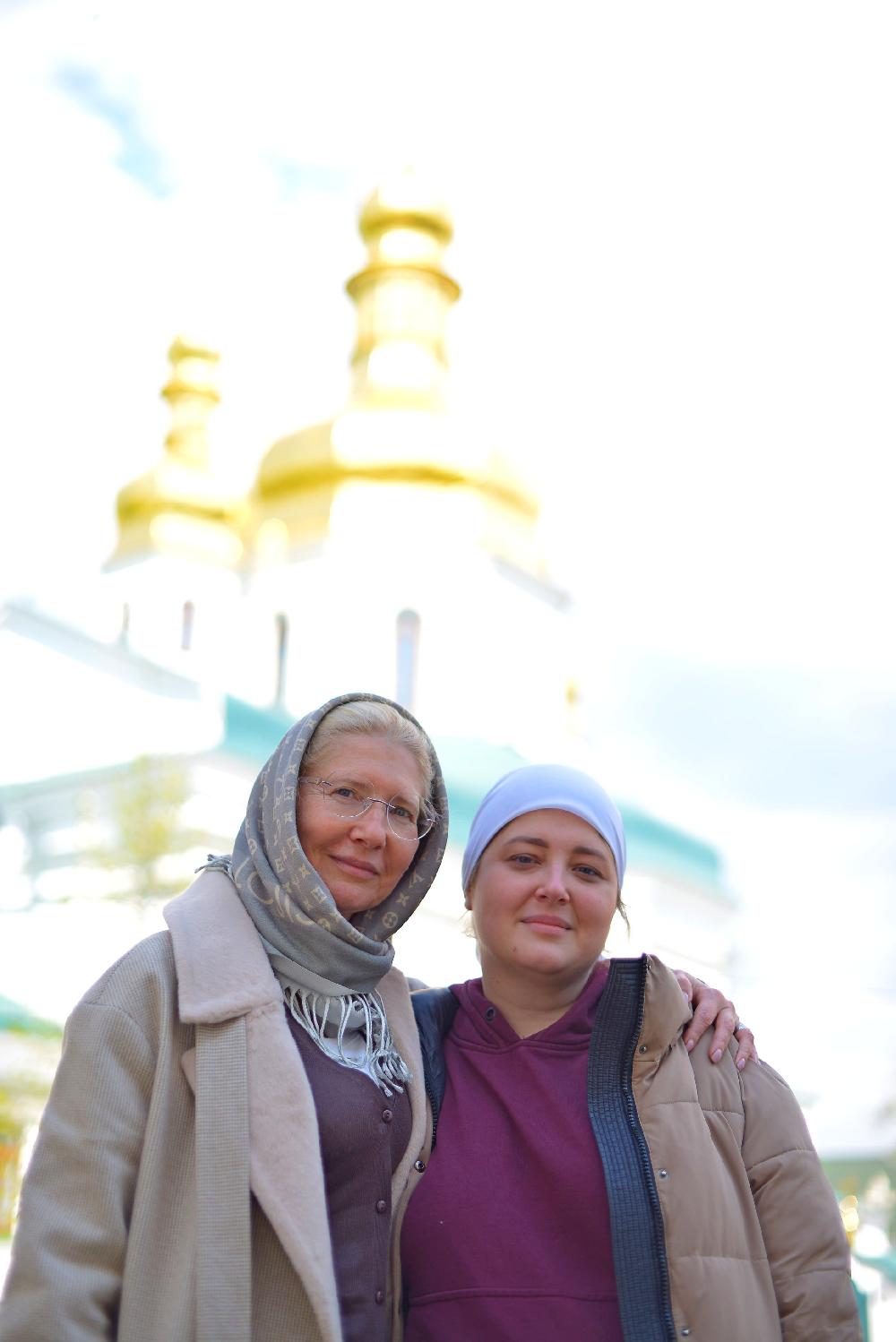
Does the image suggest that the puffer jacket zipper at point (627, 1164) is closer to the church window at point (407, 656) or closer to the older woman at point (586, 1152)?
the older woman at point (586, 1152)

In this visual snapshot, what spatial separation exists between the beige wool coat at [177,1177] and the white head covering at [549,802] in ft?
1.80

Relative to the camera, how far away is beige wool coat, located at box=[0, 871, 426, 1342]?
6.94ft

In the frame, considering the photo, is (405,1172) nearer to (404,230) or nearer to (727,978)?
(727,978)

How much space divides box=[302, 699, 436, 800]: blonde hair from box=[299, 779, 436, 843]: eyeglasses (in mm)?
40

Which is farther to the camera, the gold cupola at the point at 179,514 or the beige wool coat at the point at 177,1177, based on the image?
the gold cupola at the point at 179,514

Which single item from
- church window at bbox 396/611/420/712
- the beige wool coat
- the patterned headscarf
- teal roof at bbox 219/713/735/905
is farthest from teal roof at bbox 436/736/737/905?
the beige wool coat

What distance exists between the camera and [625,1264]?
7.59 ft

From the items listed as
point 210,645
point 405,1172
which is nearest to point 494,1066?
point 405,1172

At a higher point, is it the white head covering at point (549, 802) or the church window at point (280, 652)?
the church window at point (280, 652)

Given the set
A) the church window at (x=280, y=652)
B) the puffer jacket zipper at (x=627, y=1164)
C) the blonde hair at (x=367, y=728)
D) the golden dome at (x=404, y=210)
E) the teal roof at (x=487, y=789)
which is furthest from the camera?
the golden dome at (x=404, y=210)

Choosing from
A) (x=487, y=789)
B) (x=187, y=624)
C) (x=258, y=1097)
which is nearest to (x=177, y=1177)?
(x=258, y=1097)

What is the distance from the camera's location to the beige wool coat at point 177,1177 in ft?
6.94

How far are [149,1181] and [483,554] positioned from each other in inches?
689

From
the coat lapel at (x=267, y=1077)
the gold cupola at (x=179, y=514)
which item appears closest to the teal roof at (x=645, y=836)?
the gold cupola at (x=179, y=514)
